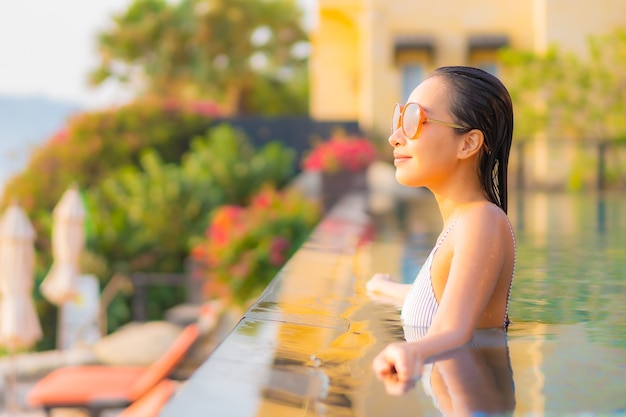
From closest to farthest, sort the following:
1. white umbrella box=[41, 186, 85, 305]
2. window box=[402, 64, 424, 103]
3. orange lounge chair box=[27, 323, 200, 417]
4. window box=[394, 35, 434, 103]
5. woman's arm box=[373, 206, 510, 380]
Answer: woman's arm box=[373, 206, 510, 380] → orange lounge chair box=[27, 323, 200, 417] → white umbrella box=[41, 186, 85, 305] → window box=[394, 35, 434, 103] → window box=[402, 64, 424, 103]

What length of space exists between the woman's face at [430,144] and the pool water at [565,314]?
1.65ft

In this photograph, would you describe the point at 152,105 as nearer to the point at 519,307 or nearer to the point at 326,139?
the point at 326,139

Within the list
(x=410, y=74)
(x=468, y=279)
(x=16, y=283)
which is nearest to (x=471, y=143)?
(x=468, y=279)

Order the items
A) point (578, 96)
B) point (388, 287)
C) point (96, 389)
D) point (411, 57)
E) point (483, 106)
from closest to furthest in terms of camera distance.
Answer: point (483, 106), point (388, 287), point (96, 389), point (578, 96), point (411, 57)

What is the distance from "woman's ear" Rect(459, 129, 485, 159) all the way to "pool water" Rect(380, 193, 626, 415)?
0.51m

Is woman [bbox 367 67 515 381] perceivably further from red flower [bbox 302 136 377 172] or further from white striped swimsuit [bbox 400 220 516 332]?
red flower [bbox 302 136 377 172]

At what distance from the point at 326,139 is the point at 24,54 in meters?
75.0

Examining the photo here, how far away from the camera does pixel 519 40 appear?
20141 millimetres

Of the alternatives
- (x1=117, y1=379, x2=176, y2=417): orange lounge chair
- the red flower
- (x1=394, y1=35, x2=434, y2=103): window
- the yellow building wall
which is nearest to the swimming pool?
(x1=117, y1=379, x2=176, y2=417): orange lounge chair

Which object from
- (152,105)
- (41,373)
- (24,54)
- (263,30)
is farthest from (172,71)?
(24,54)

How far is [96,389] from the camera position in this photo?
7.98 meters

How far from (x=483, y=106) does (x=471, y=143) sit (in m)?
0.10

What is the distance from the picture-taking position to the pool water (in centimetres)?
213

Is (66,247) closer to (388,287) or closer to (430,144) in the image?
(388,287)
